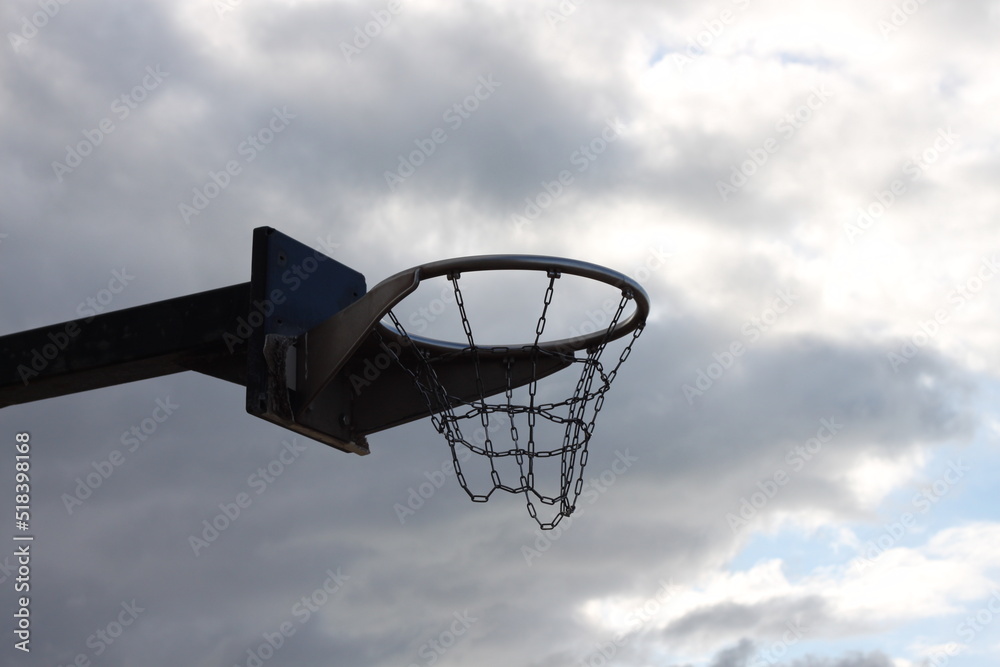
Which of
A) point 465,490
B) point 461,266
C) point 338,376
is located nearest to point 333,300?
point 338,376

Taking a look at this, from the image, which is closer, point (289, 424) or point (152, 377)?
point (289, 424)

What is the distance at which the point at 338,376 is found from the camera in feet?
19.4

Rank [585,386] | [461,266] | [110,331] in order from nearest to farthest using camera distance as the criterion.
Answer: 1. [461,266]
2. [110,331]
3. [585,386]

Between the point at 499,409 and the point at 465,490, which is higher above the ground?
the point at 499,409

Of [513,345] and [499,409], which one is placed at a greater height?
[513,345]

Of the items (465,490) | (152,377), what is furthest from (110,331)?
(465,490)

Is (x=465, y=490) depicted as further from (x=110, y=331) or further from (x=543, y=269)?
(x=110, y=331)

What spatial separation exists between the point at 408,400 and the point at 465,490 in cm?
71

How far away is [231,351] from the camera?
5391mm

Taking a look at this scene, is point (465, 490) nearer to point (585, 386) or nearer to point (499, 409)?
point (499, 409)

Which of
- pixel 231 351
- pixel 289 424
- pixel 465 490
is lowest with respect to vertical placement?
pixel 465 490

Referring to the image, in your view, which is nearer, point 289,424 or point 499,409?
point 289,424

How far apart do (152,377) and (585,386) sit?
7.70 feet

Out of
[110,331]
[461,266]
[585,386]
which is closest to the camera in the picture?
[461,266]
